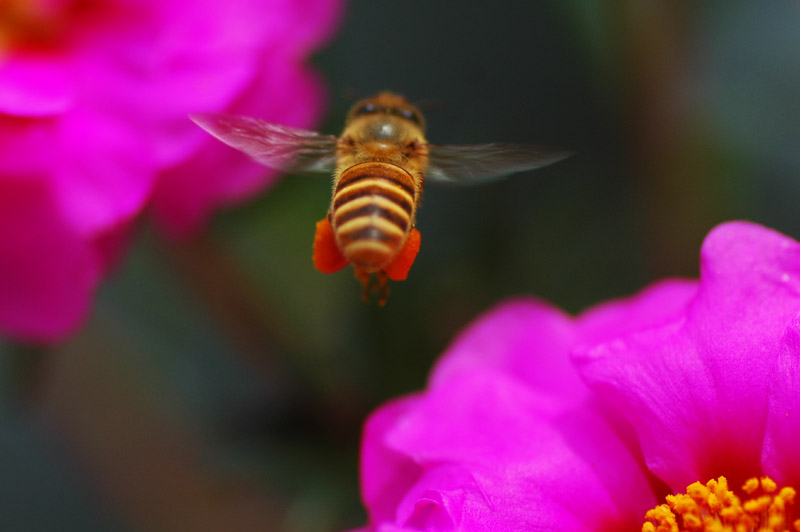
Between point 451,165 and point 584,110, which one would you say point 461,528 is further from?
point 584,110

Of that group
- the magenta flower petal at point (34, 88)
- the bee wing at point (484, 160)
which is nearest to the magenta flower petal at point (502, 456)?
the bee wing at point (484, 160)

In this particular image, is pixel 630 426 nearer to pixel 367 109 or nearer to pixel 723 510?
pixel 723 510

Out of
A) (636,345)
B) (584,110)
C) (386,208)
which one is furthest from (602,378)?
(584,110)

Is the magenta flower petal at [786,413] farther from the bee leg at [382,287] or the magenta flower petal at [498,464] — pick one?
the bee leg at [382,287]

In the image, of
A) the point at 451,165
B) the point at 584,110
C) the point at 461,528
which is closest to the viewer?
the point at 461,528

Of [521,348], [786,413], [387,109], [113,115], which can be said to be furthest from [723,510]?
[113,115]

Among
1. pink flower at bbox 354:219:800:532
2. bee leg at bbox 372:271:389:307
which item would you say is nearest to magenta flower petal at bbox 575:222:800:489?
pink flower at bbox 354:219:800:532
